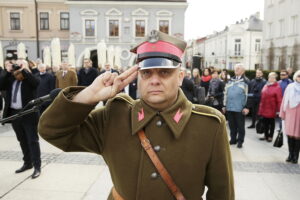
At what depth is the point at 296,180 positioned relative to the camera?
484 cm

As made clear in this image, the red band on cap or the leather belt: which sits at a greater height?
the red band on cap

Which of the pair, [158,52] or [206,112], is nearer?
[158,52]

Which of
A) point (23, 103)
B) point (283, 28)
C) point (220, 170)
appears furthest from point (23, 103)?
point (283, 28)

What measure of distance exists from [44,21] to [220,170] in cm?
3528

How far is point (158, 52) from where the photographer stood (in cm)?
161

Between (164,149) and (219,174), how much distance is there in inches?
14.1

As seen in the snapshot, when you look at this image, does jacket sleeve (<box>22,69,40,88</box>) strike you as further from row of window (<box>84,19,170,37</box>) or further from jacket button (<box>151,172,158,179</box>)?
row of window (<box>84,19,170,37</box>)

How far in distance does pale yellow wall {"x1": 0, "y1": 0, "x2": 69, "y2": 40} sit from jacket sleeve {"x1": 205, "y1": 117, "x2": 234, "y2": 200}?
33991mm

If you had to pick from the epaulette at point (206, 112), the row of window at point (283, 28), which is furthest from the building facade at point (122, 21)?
the epaulette at point (206, 112)

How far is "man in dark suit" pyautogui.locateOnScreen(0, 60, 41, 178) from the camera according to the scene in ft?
15.6

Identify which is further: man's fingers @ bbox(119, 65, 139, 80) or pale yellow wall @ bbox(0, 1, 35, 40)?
pale yellow wall @ bbox(0, 1, 35, 40)

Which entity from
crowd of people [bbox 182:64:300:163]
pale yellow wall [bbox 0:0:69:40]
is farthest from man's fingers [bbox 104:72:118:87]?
pale yellow wall [bbox 0:0:69:40]

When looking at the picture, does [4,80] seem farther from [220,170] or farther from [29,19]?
[29,19]

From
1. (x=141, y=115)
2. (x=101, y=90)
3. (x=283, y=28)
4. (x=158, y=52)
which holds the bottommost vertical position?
(x=141, y=115)
